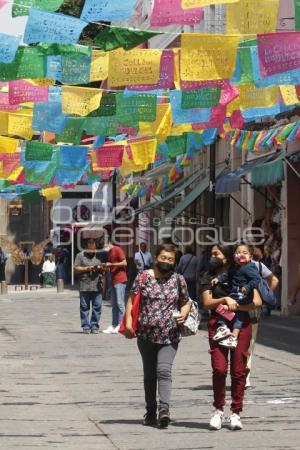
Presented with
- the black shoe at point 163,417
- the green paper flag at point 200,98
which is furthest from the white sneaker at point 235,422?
the green paper flag at point 200,98

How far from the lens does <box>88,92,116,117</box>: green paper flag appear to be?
21.9m

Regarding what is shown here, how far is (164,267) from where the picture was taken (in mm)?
12656

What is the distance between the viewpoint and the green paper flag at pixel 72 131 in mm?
24359

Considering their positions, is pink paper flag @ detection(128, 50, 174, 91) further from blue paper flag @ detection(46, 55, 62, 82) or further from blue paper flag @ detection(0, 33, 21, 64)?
blue paper flag @ detection(0, 33, 21, 64)

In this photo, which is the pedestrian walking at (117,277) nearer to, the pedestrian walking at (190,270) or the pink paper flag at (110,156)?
the pink paper flag at (110,156)

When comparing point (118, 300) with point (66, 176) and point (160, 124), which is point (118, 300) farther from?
point (66, 176)

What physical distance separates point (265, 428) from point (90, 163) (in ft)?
64.3

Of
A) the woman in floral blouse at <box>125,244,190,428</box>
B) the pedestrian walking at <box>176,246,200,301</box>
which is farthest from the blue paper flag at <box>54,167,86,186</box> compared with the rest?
the woman in floral blouse at <box>125,244,190,428</box>

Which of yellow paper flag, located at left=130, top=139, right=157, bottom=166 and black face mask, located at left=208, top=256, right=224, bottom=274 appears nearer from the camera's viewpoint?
black face mask, located at left=208, top=256, right=224, bottom=274

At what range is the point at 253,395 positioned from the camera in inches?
590

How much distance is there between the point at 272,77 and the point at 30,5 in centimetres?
469

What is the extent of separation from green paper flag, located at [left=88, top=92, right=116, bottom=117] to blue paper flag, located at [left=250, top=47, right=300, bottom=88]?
9.55ft

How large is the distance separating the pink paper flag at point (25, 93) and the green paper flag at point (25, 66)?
2.84m

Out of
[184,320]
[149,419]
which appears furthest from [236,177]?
[149,419]
